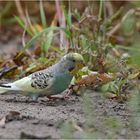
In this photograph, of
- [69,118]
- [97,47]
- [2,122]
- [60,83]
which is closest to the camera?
[2,122]

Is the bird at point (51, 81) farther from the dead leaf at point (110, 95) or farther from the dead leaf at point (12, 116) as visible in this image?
the dead leaf at point (12, 116)

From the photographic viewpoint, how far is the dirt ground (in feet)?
9.16

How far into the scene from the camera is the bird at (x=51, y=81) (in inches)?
140

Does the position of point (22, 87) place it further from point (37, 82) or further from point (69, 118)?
point (69, 118)

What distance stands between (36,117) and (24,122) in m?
0.16

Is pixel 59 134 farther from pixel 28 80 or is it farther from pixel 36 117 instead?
pixel 28 80

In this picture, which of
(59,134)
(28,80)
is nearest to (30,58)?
(28,80)

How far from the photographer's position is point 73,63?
12.0 ft

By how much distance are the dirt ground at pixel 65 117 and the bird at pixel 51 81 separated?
8 cm

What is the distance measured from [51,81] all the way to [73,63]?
176 millimetres

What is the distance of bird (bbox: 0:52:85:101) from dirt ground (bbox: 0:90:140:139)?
75 millimetres

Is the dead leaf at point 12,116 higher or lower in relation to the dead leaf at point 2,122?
higher

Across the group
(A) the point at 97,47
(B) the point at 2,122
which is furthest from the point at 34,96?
(A) the point at 97,47

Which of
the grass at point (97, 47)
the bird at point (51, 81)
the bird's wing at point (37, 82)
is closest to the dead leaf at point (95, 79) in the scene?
the grass at point (97, 47)
